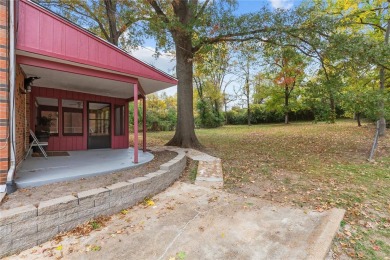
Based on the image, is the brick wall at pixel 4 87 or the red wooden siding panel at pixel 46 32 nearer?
the brick wall at pixel 4 87

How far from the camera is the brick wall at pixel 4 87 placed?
10.2 ft

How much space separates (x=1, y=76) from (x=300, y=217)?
16.2ft

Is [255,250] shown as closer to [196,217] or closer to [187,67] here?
[196,217]

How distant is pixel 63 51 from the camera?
395 cm

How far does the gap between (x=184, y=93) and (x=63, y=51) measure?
5.29 metres

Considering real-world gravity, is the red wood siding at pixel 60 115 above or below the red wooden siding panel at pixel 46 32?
below

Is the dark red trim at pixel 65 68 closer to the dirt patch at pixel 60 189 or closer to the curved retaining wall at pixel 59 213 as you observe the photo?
the dirt patch at pixel 60 189

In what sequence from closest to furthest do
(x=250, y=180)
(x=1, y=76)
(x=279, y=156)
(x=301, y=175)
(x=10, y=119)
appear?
1. (x=1, y=76)
2. (x=10, y=119)
3. (x=250, y=180)
4. (x=301, y=175)
5. (x=279, y=156)

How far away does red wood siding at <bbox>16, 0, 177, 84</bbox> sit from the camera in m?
3.58

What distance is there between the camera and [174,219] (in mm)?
3182

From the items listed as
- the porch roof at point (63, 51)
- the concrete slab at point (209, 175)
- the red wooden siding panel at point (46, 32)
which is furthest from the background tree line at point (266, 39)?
the red wooden siding panel at point (46, 32)

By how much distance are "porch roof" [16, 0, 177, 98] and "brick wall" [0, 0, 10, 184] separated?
13.6 inches

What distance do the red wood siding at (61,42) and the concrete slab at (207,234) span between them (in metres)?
3.07

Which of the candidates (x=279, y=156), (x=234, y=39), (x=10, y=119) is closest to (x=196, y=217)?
(x=10, y=119)
